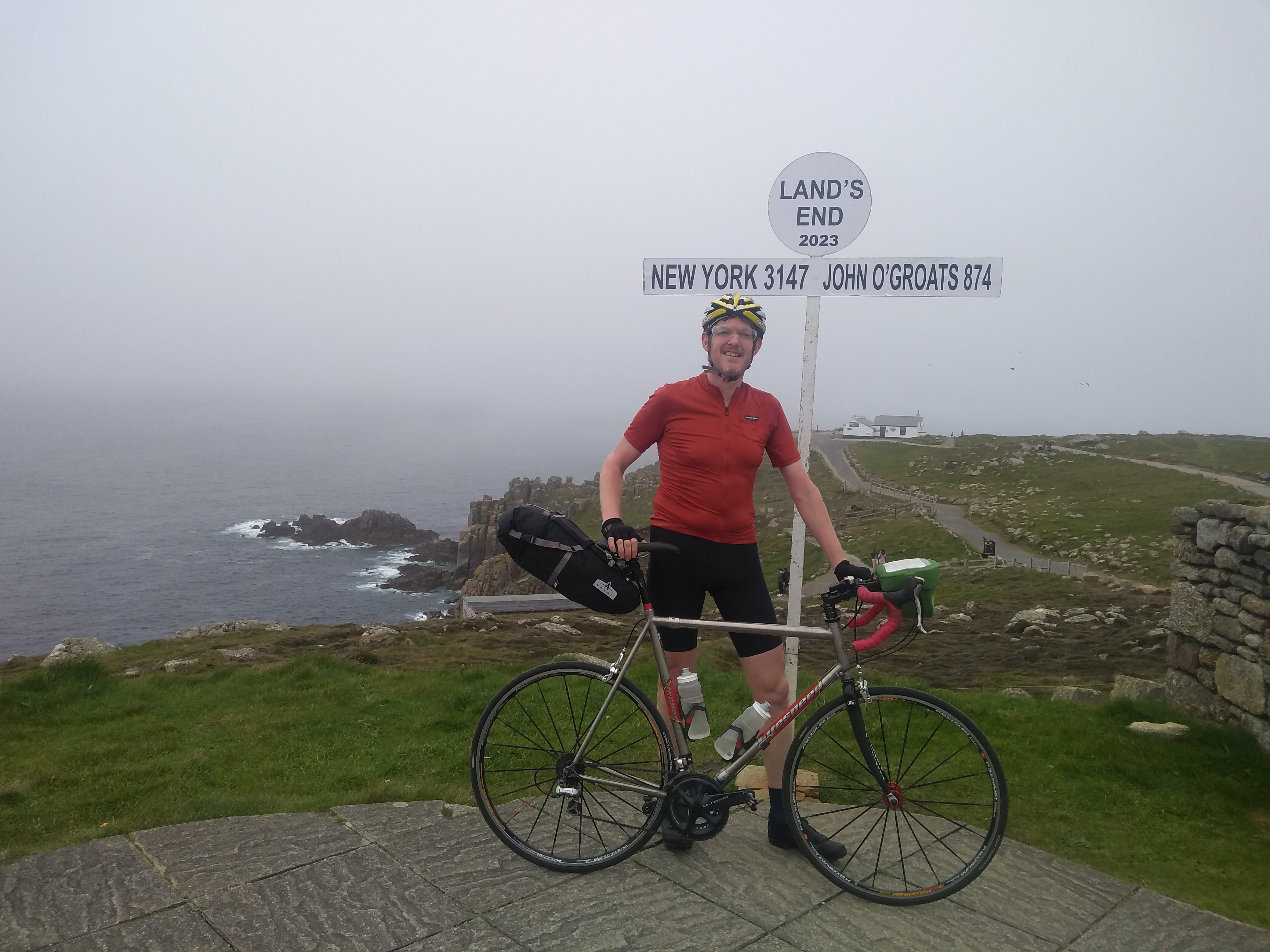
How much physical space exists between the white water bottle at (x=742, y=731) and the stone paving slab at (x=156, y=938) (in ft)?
6.26

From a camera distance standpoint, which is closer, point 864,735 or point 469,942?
point 469,942

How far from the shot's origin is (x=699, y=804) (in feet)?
10.0

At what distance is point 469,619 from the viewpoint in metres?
16.1

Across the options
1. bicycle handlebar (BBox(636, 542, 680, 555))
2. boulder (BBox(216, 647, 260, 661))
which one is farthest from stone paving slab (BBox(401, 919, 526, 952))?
boulder (BBox(216, 647, 260, 661))

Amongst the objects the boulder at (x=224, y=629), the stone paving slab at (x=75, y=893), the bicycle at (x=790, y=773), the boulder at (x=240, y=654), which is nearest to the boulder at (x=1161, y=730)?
the bicycle at (x=790, y=773)

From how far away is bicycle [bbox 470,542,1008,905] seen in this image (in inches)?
117

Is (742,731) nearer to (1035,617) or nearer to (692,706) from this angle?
(692,706)

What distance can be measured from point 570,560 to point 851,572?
1.15 m

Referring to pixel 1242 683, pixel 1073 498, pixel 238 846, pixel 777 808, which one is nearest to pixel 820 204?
pixel 777 808

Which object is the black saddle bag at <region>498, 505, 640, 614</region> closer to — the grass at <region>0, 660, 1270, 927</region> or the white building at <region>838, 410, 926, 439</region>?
the grass at <region>0, 660, 1270, 927</region>

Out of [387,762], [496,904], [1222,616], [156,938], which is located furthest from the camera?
[1222,616]

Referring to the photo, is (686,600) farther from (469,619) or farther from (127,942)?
(469,619)

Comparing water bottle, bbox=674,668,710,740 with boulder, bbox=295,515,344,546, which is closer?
water bottle, bbox=674,668,710,740

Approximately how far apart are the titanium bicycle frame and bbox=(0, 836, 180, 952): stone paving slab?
5.22 ft
